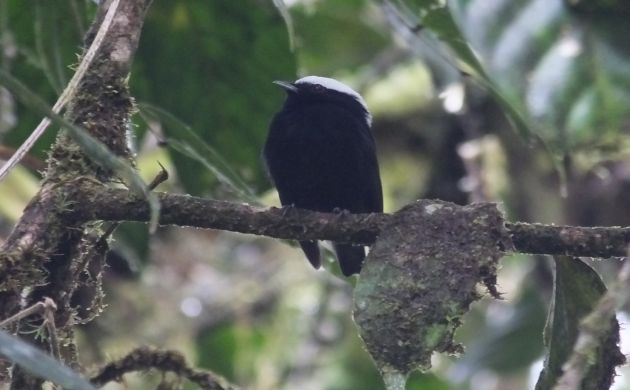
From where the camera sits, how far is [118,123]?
2.30 meters

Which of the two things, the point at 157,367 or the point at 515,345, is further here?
the point at 515,345

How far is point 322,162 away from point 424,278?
158cm

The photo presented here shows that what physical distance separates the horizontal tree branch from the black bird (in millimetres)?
1334

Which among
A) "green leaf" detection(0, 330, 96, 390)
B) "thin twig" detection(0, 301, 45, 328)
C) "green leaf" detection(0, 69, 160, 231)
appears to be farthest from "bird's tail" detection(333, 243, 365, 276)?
"green leaf" detection(0, 330, 96, 390)

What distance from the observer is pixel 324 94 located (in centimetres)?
420

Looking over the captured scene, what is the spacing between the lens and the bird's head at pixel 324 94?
13.6ft

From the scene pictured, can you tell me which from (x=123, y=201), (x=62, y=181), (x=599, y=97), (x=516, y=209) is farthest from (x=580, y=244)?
(x=516, y=209)

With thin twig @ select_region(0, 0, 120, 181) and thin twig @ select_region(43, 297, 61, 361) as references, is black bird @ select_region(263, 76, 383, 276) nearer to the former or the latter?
thin twig @ select_region(0, 0, 120, 181)

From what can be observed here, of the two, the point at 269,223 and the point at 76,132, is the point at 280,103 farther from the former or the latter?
the point at 76,132

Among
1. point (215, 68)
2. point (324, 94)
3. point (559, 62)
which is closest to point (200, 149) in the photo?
point (215, 68)

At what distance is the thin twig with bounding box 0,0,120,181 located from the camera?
6.50ft

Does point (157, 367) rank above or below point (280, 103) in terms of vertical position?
below

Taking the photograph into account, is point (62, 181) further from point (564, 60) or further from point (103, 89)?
point (564, 60)

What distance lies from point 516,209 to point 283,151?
1.55 metres
